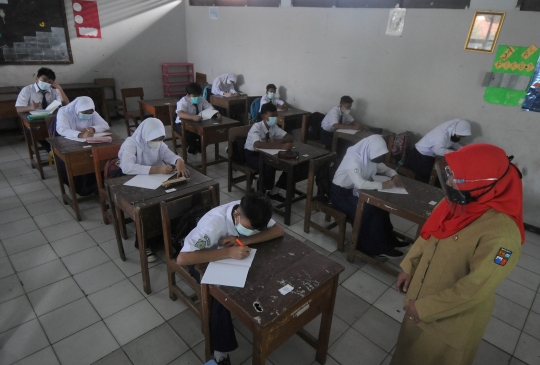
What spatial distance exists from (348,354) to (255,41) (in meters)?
5.63

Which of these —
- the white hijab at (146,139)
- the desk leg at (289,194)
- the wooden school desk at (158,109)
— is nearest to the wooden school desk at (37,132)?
the wooden school desk at (158,109)

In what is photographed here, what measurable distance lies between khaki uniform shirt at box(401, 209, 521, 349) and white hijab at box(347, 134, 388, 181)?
1347mm

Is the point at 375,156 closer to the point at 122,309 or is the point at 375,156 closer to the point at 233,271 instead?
the point at 233,271

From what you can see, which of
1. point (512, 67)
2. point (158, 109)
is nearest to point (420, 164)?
point (512, 67)

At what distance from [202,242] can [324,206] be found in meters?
1.61

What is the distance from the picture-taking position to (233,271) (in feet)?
5.09

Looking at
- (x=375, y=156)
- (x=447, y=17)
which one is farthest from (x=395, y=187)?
(x=447, y=17)

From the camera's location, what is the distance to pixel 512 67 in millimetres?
3549

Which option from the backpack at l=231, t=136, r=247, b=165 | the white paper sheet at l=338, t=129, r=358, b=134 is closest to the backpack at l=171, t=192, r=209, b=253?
the backpack at l=231, t=136, r=247, b=165

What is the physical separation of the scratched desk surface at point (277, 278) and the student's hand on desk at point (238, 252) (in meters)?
0.07

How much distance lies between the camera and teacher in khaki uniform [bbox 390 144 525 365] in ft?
3.73

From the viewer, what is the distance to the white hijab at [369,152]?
2.70 m

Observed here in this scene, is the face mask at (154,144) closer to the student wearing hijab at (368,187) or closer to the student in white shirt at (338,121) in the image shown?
the student wearing hijab at (368,187)

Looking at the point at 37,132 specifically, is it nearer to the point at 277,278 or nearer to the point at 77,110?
the point at 77,110
